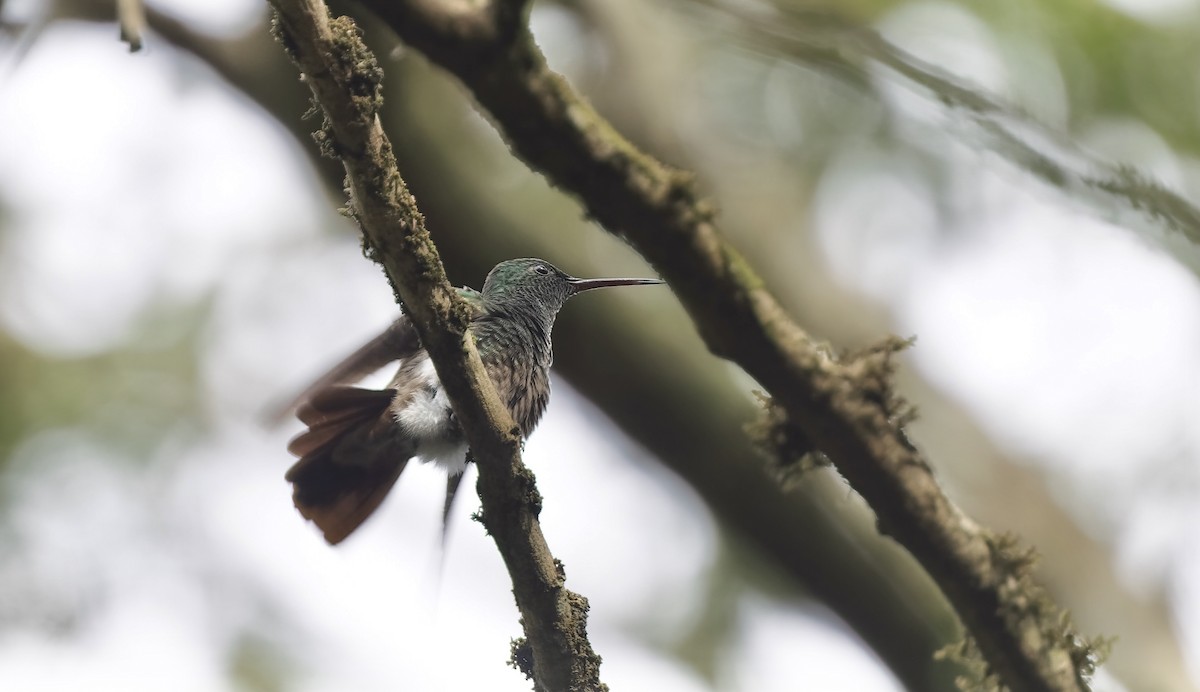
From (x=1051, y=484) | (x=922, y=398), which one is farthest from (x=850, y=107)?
(x=1051, y=484)

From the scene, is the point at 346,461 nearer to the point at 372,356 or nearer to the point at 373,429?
the point at 373,429

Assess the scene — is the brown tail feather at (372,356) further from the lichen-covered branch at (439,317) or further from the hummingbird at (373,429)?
the lichen-covered branch at (439,317)

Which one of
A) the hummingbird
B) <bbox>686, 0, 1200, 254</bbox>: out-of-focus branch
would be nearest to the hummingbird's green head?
the hummingbird

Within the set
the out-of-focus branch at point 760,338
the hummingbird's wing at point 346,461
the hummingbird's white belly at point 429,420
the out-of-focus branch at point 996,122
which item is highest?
the out-of-focus branch at point 996,122

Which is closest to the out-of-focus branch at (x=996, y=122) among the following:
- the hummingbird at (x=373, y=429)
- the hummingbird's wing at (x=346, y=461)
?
the hummingbird at (x=373, y=429)

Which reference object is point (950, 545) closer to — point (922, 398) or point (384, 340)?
point (384, 340)

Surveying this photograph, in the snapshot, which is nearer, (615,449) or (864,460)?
(864,460)
